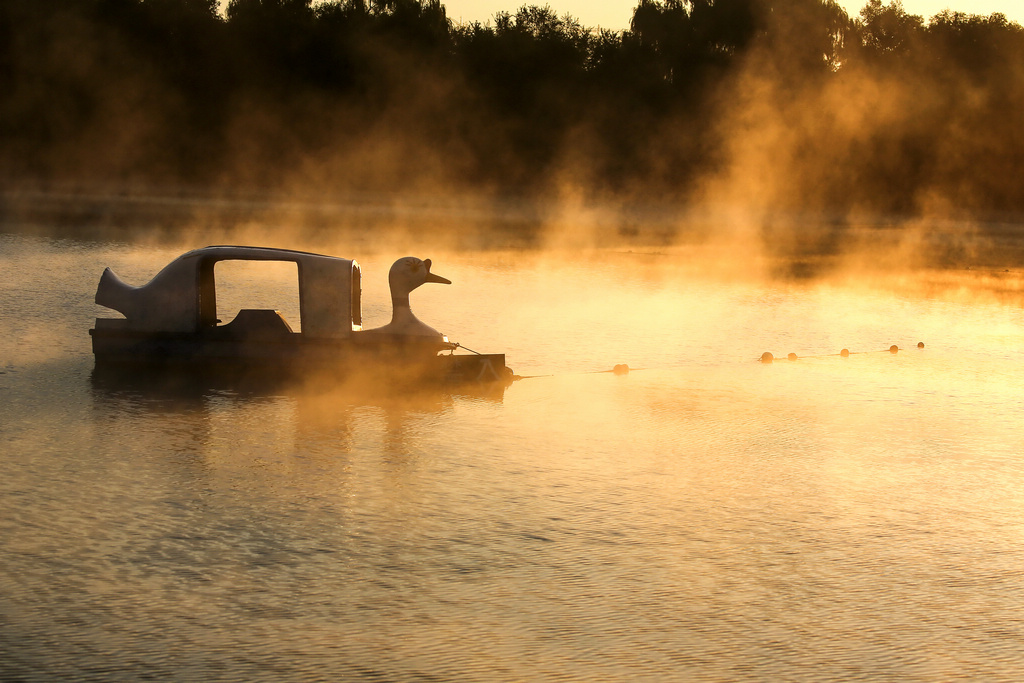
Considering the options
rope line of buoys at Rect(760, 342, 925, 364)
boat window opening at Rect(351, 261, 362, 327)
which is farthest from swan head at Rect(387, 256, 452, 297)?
rope line of buoys at Rect(760, 342, 925, 364)

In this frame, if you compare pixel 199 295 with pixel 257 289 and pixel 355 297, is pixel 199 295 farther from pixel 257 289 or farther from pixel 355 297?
pixel 257 289

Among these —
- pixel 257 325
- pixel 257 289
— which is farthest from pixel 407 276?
pixel 257 289

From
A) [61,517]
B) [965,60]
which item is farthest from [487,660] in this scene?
[965,60]

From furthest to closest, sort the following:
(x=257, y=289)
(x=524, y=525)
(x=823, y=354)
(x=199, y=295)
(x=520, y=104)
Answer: (x=520, y=104) < (x=257, y=289) < (x=823, y=354) < (x=199, y=295) < (x=524, y=525)

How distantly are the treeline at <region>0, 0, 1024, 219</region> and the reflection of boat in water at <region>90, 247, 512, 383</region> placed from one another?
32417 mm

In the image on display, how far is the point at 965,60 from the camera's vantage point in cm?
5016

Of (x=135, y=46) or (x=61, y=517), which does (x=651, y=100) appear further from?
(x=61, y=517)

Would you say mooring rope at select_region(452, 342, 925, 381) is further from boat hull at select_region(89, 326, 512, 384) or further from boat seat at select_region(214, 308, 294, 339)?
boat seat at select_region(214, 308, 294, 339)

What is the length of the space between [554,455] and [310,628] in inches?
113

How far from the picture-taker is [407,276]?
31.3 ft

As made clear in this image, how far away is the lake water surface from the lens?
4332mm

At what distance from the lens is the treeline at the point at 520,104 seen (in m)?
44.4

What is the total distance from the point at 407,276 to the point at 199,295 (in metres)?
1.60

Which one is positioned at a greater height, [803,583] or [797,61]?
[797,61]
